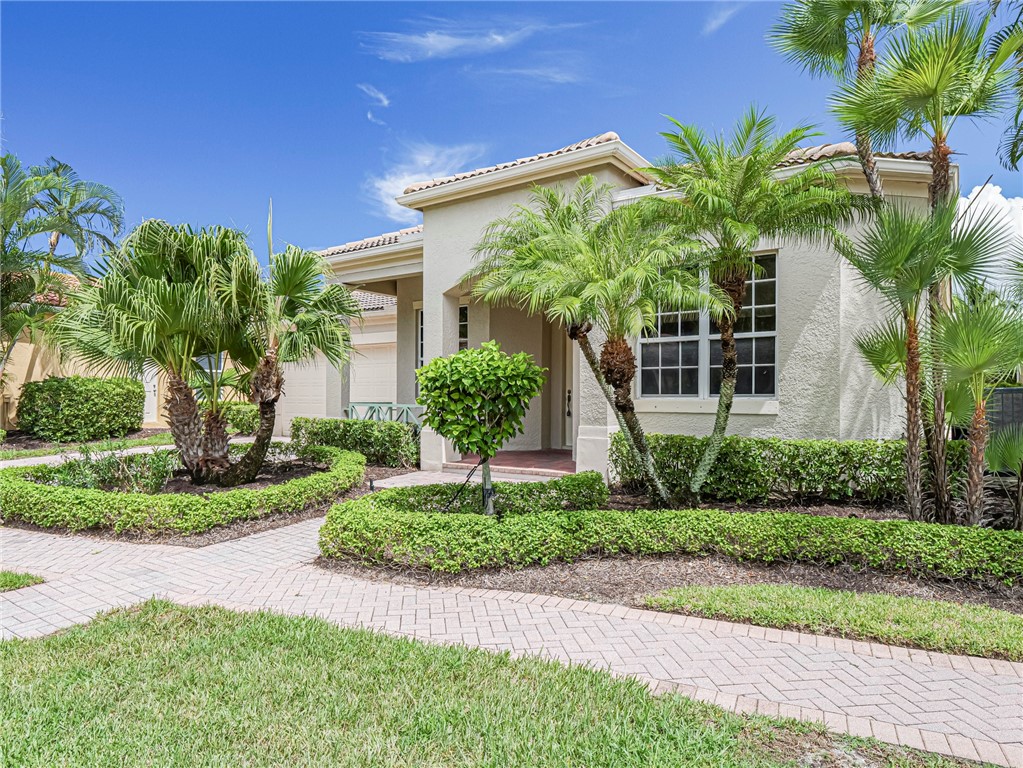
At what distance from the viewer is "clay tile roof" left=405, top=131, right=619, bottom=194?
10.4 meters

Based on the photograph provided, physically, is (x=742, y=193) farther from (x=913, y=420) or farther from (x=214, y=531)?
(x=214, y=531)

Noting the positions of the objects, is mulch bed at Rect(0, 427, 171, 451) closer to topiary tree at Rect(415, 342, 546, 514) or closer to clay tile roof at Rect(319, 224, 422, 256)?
clay tile roof at Rect(319, 224, 422, 256)

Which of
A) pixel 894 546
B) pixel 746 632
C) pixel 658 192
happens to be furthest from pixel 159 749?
pixel 658 192

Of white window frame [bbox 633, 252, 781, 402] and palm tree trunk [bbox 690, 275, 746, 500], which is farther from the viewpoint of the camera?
white window frame [bbox 633, 252, 781, 402]

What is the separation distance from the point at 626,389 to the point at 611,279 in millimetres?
1497

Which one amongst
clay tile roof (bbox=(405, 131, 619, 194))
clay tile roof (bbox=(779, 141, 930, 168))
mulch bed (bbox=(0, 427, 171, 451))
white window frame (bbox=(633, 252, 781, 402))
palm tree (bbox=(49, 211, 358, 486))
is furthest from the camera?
mulch bed (bbox=(0, 427, 171, 451))

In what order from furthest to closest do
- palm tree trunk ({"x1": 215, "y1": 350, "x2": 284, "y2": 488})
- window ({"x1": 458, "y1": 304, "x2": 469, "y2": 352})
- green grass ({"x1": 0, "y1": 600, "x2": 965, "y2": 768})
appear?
window ({"x1": 458, "y1": 304, "x2": 469, "y2": 352})
palm tree trunk ({"x1": 215, "y1": 350, "x2": 284, "y2": 488})
green grass ({"x1": 0, "y1": 600, "x2": 965, "y2": 768})

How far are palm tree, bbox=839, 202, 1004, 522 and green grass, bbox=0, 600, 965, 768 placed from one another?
15.3 feet

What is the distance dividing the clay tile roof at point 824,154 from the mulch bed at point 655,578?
6021mm

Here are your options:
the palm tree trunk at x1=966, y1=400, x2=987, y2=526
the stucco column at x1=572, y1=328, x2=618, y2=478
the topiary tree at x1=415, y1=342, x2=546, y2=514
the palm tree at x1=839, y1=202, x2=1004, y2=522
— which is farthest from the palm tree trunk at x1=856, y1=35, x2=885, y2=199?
the topiary tree at x1=415, y1=342, x2=546, y2=514

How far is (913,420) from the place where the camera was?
669cm

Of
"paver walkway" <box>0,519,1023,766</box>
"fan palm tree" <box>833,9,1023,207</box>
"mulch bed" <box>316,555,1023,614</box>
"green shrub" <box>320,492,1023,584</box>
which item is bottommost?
"paver walkway" <box>0,519,1023,766</box>

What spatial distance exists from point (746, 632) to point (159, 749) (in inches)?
155

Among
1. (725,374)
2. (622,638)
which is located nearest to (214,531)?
(622,638)
